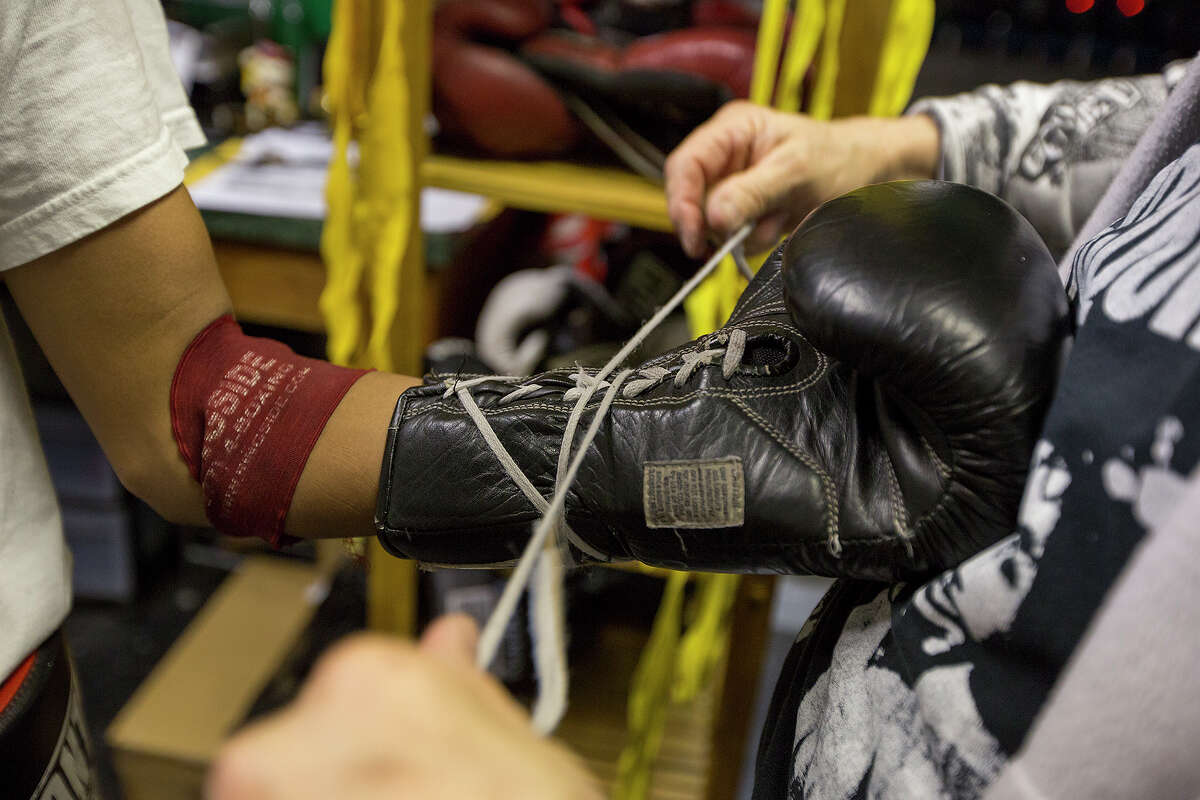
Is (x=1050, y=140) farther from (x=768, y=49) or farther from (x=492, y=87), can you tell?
(x=492, y=87)

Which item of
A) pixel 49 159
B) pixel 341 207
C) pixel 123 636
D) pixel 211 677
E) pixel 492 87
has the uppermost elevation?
pixel 49 159

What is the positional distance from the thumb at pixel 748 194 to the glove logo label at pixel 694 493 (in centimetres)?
28

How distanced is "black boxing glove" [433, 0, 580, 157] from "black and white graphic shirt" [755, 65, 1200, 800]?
26.1 inches

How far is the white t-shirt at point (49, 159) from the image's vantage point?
0.42m

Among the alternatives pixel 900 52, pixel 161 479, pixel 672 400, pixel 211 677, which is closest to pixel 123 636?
pixel 211 677

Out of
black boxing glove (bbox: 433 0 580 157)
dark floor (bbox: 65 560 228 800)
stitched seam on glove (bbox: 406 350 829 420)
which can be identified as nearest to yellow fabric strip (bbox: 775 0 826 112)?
black boxing glove (bbox: 433 0 580 157)

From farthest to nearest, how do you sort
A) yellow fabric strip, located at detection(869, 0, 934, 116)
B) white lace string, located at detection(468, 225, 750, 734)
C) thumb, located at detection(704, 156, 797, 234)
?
yellow fabric strip, located at detection(869, 0, 934, 116) → thumb, located at detection(704, 156, 797, 234) → white lace string, located at detection(468, 225, 750, 734)

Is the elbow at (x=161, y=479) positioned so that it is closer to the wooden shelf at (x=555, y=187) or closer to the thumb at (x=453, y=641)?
the thumb at (x=453, y=641)

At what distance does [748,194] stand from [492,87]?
16.0 inches

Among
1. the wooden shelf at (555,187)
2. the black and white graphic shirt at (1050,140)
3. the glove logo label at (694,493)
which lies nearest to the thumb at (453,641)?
the glove logo label at (694,493)

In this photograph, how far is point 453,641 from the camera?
0.30 meters

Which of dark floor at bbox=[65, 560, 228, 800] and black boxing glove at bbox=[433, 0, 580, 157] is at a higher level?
black boxing glove at bbox=[433, 0, 580, 157]

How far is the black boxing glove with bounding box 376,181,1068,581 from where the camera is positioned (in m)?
0.37

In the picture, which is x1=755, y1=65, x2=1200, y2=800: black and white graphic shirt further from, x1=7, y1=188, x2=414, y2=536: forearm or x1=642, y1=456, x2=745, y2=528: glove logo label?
x1=7, y1=188, x2=414, y2=536: forearm
